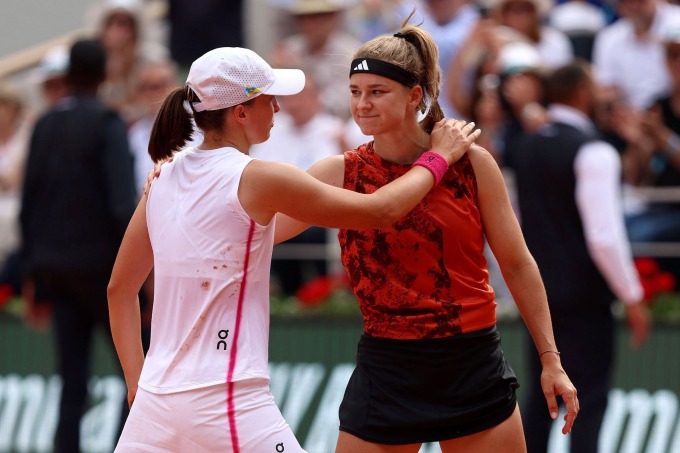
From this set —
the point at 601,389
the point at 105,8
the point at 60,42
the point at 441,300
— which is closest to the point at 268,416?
the point at 441,300

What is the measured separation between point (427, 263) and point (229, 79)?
3.02 feet

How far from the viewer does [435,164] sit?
4289 millimetres

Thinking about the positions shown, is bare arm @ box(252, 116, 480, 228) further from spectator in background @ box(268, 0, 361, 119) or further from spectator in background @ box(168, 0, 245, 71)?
spectator in background @ box(168, 0, 245, 71)

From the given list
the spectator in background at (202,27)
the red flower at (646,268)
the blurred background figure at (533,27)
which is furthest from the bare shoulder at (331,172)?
the spectator in background at (202,27)

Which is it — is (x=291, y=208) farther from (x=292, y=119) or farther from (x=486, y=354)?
(x=292, y=119)

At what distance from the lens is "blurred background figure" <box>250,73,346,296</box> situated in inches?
376

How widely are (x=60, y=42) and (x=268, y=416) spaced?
9836 millimetres

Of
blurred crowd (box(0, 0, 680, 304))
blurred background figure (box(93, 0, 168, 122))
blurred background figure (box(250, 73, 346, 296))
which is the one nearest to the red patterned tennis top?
blurred crowd (box(0, 0, 680, 304))

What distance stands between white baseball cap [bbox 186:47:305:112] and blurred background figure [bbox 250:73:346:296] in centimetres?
526

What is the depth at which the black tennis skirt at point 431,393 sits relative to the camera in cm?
444

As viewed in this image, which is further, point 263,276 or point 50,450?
point 50,450

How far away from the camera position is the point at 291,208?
410 centimetres

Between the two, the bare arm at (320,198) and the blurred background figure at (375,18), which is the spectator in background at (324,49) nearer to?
the blurred background figure at (375,18)

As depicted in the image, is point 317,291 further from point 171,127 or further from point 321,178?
point 171,127
